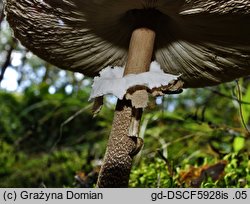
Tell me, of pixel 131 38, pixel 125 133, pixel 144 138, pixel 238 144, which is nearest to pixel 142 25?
pixel 131 38

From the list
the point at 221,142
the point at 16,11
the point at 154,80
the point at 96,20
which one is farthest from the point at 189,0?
the point at 221,142

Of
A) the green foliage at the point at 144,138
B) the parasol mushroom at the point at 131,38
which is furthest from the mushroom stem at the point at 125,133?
the green foliage at the point at 144,138

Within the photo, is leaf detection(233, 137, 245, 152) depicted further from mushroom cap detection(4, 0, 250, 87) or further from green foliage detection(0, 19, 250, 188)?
mushroom cap detection(4, 0, 250, 87)

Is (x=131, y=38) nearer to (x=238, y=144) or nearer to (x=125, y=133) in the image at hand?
(x=125, y=133)

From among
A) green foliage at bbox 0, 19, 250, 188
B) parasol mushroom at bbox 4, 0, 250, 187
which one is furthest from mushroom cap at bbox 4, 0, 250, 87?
green foliage at bbox 0, 19, 250, 188

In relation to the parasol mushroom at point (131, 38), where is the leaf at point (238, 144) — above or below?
below

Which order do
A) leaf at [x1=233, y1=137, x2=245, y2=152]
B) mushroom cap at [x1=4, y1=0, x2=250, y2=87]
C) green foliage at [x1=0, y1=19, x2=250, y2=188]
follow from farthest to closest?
leaf at [x1=233, y1=137, x2=245, y2=152] → green foliage at [x1=0, y1=19, x2=250, y2=188] → mushroom cap at [x1=4, y1=0, x2=250, y2=87]

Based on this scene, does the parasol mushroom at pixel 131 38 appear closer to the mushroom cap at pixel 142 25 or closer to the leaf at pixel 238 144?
the mushroom cap at pixel 142 25

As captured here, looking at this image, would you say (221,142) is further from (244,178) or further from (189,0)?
(189,0)
